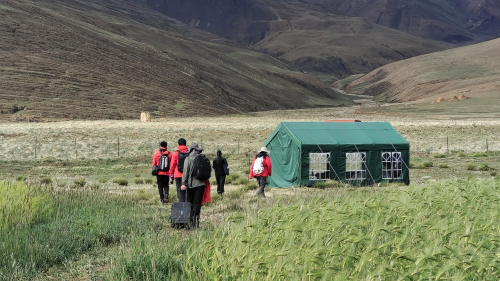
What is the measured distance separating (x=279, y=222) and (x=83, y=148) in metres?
36.4

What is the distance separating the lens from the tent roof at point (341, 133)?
2319 centimetres

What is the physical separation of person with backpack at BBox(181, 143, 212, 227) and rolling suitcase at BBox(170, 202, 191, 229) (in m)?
0.20

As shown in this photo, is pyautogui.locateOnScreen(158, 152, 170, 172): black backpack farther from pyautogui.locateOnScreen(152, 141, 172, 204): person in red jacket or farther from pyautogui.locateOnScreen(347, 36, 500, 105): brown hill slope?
pyautogui.locateOnScreen(347, 36, 500, 105): brown hill slope

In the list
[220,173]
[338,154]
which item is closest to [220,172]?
[220,173]

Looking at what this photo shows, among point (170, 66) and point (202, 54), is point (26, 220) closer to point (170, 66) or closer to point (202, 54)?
point (170, 66)

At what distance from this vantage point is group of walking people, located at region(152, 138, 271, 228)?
38.2 ft

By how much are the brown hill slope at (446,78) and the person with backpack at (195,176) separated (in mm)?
111008

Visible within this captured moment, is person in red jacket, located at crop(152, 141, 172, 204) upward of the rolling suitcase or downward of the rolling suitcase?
upward

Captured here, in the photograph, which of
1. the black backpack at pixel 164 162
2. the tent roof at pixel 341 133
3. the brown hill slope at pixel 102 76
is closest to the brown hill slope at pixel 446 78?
the brown hill slope at pixel 102 76

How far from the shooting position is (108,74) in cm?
10212

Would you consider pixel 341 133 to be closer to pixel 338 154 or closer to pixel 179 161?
pixel 338 154

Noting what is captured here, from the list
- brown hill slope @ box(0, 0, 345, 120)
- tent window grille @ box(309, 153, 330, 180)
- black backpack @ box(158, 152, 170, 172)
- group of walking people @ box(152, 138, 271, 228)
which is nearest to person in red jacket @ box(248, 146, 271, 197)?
group of walking people @ box(152, 138, 271, 228)

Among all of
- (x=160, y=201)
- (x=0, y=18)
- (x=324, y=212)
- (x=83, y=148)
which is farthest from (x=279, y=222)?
(x=0, y=18)

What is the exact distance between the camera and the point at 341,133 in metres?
24.0
